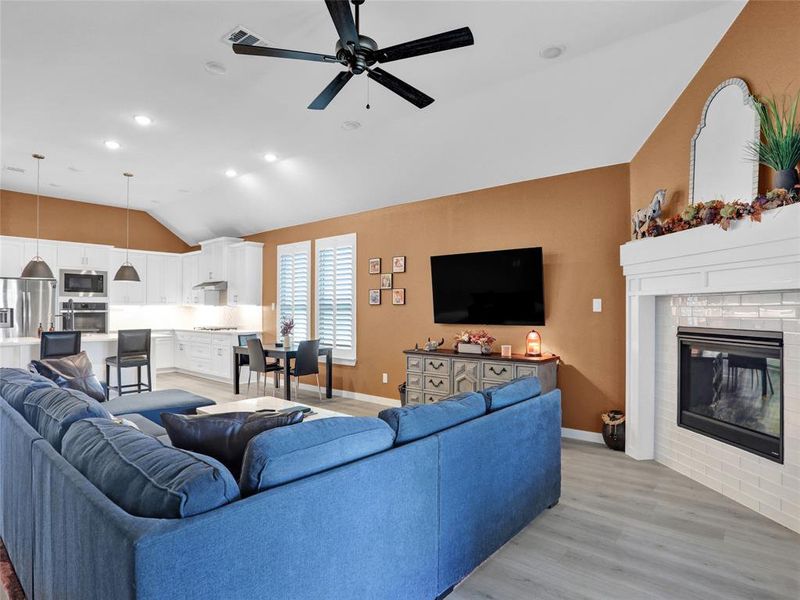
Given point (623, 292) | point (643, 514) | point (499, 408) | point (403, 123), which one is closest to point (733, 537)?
point (643, 514)

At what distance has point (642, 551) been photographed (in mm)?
2484

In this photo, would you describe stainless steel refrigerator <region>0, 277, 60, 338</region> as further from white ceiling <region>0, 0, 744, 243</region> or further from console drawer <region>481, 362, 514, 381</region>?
console drawer <region>481, 362, 514, 381</region>

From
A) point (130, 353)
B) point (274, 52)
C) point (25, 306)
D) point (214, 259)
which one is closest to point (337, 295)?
point (130, 353)

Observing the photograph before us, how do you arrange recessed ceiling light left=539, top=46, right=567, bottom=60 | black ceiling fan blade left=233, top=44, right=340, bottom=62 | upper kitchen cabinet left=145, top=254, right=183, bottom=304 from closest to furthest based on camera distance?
black ceiling fan blade left=233, top=44, right=340, bottom=62 < recessed ceiling light left=539, top=46, right=567, bottom=60 < upper kitchen cabinet left=145, top=254, right=183, bottom=304

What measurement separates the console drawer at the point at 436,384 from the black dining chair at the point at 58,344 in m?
4.11

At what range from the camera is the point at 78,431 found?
5.67ft

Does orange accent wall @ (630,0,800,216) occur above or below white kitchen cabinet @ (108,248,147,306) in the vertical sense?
above

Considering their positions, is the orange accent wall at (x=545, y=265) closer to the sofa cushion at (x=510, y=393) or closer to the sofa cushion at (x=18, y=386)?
the sofa cushion at (x=510, y=393)

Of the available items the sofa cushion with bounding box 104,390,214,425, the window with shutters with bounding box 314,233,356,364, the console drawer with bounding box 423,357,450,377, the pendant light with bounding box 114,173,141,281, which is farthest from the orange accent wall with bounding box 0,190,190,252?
the console drawer with bounding box 423,357,450,377

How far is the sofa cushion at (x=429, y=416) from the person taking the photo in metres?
1.96

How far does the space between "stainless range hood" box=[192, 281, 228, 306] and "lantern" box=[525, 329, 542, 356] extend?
19.5ft

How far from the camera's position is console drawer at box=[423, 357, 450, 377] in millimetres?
5031

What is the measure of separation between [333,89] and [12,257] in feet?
24.8

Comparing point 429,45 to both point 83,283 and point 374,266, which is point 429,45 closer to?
point 374,266
